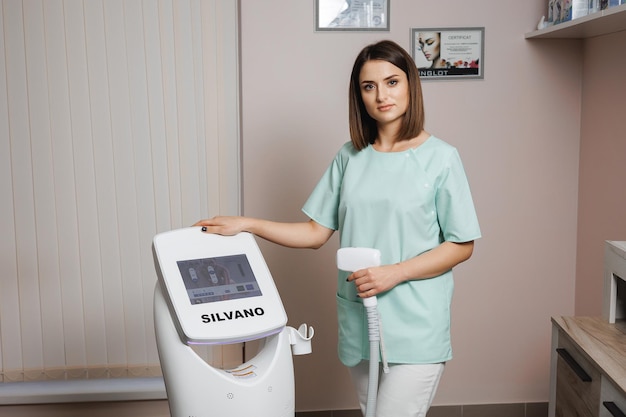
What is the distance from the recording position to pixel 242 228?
5.70 ft

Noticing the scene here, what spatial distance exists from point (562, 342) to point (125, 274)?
1567mm

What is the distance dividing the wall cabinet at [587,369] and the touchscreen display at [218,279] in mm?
A: 745

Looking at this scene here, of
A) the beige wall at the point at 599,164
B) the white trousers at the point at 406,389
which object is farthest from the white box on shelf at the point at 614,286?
the beige wall at the point at 599,164

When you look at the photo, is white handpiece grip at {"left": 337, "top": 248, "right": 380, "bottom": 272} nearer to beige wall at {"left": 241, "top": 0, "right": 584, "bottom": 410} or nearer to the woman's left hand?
the woman's left hand

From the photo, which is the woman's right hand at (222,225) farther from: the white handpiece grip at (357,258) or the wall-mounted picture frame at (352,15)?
the wall-mounted picture frame at (352,15)

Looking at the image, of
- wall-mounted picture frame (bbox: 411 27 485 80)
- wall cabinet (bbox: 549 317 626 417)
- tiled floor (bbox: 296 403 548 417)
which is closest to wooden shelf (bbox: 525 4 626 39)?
wall-mounted picture frame (bbox: 411 27 485 80)

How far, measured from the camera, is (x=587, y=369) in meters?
1.61

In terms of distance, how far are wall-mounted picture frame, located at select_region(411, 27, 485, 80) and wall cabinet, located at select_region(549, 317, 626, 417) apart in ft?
3.59

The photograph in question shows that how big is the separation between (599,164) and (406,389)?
4.19 ft

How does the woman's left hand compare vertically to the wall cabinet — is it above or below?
above

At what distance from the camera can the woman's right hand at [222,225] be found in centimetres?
164

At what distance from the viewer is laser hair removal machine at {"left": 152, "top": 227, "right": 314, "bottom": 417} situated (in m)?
1.47

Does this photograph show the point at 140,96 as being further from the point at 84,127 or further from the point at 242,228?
the point at 242,228

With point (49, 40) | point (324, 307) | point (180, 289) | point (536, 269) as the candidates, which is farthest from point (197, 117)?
point (536, 269)
